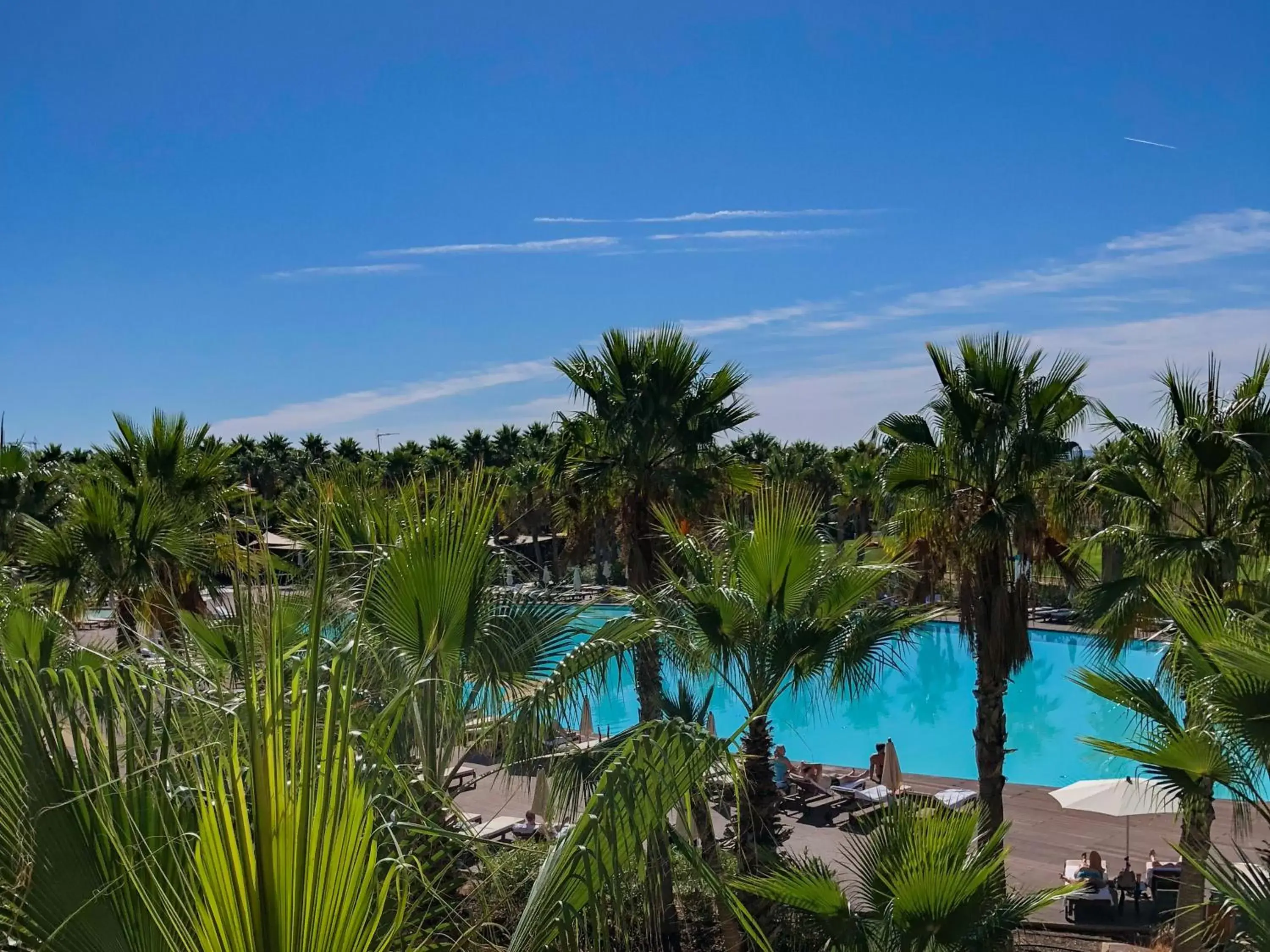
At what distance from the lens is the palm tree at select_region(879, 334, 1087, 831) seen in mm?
11734

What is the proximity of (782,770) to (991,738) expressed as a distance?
472 cm

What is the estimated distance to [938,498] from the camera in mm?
12266

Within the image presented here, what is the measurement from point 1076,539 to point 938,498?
173 centimetres

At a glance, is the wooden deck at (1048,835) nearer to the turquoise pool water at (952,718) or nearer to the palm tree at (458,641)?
the turquoise pool water at (952,718)

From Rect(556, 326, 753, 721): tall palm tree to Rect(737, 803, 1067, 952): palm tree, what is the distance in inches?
258

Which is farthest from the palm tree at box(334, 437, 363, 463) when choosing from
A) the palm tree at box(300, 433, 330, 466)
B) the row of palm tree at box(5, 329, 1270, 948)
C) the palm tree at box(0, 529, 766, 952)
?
the palm tree at box(0, 529, 766, 952)

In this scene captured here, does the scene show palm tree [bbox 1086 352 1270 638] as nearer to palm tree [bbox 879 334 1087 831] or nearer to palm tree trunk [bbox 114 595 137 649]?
palm tree [bbox 879 334 1087 831]

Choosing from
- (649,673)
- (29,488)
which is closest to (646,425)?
(649,673)

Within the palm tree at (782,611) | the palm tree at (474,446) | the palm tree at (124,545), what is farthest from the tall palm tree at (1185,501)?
the palm tree at (474,446)

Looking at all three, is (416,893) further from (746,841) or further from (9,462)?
(9,462)

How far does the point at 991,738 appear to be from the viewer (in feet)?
38.8

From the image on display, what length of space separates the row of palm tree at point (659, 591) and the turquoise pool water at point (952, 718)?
8.44 m

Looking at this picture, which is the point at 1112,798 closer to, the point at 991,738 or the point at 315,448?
the point at 991,738

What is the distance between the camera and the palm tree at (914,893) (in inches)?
255
